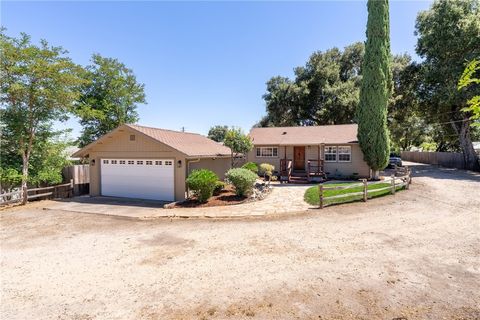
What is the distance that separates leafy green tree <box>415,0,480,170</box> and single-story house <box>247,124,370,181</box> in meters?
9.87

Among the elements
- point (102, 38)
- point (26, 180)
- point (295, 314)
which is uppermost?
point (102, 38)

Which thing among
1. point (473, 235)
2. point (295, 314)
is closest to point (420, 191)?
point (473, 235)

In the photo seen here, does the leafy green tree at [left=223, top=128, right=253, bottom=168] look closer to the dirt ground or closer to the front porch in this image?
the front porch

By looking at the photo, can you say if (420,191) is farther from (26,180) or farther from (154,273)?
(26,180)

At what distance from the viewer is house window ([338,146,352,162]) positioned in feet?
69.0

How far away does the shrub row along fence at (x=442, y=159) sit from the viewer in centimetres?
2896

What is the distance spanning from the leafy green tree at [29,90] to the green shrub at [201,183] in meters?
9.30

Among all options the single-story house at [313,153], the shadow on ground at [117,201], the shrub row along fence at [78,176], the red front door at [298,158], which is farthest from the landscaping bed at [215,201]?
the red front door at [298,158]

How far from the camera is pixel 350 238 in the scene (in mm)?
8023

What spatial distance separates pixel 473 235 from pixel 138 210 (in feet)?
43.0

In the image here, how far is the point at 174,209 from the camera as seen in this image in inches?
491

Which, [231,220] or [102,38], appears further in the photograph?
[102,38]

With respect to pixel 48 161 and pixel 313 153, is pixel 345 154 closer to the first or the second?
pixel 313 153

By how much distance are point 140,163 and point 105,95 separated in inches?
634
